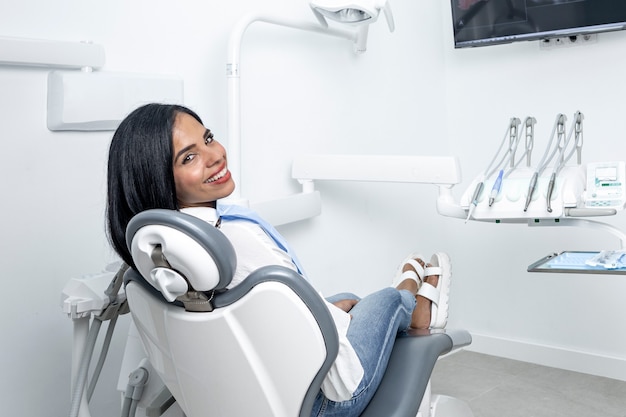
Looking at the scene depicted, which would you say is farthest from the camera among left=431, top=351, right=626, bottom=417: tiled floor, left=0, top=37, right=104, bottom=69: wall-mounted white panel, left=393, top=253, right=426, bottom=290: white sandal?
left=431, top=351, right=626, bottom=417: tiled floor

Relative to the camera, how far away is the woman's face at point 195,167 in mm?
1424

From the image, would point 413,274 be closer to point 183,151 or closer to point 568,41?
point 183,151

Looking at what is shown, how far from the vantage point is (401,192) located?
3078 millimetres

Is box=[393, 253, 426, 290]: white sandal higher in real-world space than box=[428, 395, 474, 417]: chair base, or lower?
higher

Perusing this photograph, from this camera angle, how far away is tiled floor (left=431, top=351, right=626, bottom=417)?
257cm

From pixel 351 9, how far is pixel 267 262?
3.98 feet

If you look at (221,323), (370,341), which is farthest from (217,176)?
(370,341)

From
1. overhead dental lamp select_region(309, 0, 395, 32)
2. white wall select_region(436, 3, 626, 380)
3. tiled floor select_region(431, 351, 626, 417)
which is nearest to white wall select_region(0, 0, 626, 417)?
white wall select_region(436, 3, 626, 380)

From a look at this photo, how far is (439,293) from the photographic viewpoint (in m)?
2.03

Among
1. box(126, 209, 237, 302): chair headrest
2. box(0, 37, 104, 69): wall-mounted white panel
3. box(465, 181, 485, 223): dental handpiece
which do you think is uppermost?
box(0, 37, 104, 69): wall-mounted white panel

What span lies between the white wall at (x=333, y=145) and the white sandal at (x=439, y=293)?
0.69 metres

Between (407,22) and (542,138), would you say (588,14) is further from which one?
(407,22)

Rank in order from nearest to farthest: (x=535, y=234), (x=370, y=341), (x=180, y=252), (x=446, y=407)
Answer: (x=180, y=252), (x=370, y=341), (x=446, y=407), (x=535, y=234)

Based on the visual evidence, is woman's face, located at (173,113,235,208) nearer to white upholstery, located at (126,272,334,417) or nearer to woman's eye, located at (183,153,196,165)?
woman's eye, located at (183,153,196,165)
